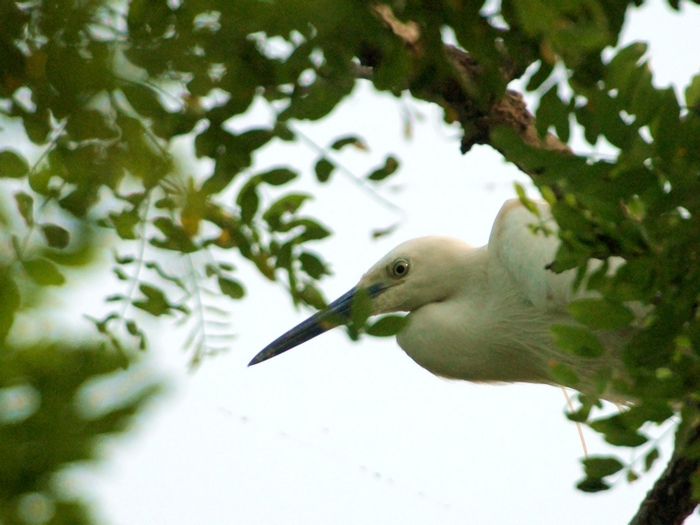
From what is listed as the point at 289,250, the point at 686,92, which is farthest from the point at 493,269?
the point at 289,250

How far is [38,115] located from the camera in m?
1.46

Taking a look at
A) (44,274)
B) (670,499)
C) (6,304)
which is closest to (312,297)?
(44,274)

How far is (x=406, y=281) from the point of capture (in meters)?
3.85

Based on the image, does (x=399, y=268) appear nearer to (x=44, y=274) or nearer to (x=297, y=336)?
(x=297, y=336)

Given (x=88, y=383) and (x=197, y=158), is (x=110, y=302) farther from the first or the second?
(x=88, y=383)

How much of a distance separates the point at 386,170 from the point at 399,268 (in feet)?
7.66

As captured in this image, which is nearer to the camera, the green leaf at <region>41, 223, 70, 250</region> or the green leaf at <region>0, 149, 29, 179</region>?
the green leaf at <region>41, 223, 70, 250</region>

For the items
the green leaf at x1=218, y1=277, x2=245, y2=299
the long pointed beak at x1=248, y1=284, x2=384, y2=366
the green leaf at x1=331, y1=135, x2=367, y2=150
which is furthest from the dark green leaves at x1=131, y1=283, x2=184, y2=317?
the long pointed beak at x1=248, y1=284, x2=384, y2=366

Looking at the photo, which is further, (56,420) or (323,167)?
(323,167)

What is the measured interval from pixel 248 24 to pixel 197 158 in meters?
0.43

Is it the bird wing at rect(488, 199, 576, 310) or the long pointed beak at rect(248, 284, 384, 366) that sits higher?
the bird wing at rect(488, 199, 576, 310)

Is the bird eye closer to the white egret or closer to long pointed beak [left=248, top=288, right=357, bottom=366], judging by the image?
the white egret

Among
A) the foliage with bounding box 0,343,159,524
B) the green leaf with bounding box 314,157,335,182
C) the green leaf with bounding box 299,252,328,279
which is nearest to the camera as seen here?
the foliage with bounding box 0,343,159,524

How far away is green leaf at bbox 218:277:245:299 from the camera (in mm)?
1767
